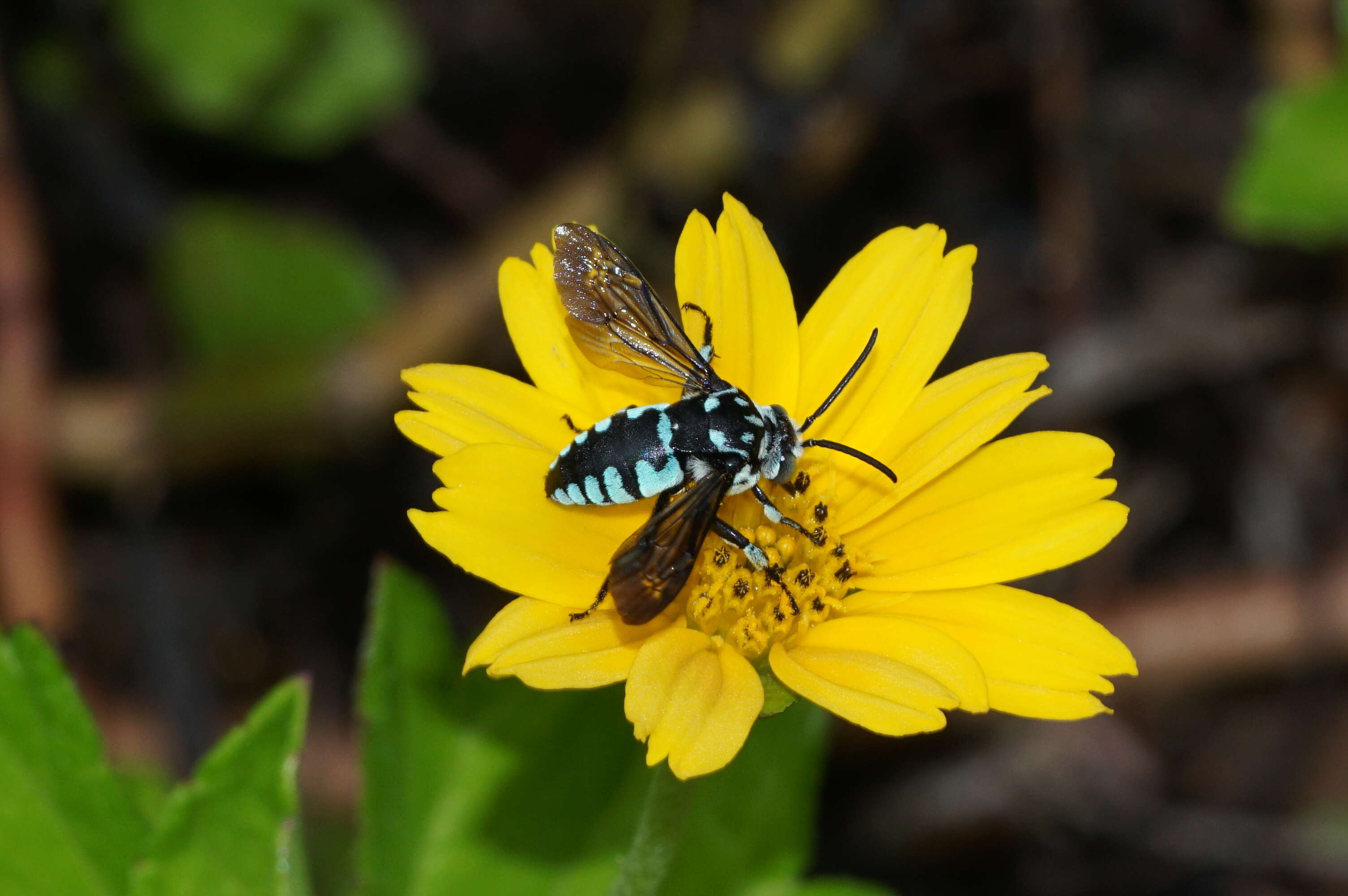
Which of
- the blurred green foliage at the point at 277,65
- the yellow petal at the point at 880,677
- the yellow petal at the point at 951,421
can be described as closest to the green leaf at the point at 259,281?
the blurred green foliage at the point at 277,65

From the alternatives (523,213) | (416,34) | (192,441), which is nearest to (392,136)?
(416,34)

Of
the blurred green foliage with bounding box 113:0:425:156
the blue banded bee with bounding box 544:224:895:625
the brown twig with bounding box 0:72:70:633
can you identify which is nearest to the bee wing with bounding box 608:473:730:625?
the blue banded bee with bounding box 544:224:895:625

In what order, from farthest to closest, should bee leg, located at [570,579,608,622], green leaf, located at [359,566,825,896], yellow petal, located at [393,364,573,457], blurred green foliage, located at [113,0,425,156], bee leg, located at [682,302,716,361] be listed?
blurred green foliage, located at [113,0,425,156], green leaf, located at [359,566,825,896], bee leg, located at [682,302,716,361], yellow petal, located at [393,364,573,457], bee leg, located at [570,579,608,622]

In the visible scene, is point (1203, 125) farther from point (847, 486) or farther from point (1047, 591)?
point (847, 486)

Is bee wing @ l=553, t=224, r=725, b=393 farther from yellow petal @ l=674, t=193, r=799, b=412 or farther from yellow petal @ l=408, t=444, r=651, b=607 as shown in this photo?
yellow petal @ l=408, t=444, r=651, b=607

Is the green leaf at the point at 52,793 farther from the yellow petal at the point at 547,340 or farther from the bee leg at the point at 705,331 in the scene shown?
the bee leg at the point at 705,331

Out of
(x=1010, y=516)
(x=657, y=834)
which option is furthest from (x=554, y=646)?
(x=1010, y=516)
